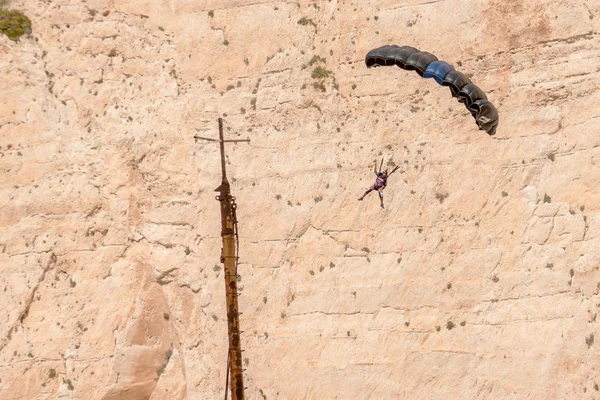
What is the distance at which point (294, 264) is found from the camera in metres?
26.2

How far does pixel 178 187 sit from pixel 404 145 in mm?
7383

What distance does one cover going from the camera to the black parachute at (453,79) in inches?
968

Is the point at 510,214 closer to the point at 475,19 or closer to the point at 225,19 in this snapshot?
the point at 475,19

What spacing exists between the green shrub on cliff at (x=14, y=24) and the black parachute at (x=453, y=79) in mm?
12612

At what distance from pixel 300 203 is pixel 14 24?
38.9ft

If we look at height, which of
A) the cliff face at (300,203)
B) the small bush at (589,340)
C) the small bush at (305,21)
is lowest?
the small bush at (589,340)

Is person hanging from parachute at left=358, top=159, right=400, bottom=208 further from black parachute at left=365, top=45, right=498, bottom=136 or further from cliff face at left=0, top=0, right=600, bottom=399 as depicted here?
black parachute at left=365, top=45, right=498, bottom=136

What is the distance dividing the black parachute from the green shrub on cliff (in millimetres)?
12612

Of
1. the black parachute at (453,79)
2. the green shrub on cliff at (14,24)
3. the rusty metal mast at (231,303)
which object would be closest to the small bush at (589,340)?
the black parachute at (453,79)

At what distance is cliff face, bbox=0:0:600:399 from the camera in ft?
81.0

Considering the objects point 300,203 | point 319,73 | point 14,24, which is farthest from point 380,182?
point 14,24

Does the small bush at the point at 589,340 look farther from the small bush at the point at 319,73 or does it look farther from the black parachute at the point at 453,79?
the small bush at the point at 319,73

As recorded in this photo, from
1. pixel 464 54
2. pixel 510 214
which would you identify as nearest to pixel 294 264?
pixel 510 214

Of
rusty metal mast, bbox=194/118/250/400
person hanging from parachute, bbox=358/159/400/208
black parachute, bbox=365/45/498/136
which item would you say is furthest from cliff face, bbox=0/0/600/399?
rusty metal mast, bbox=194/118/250/400
